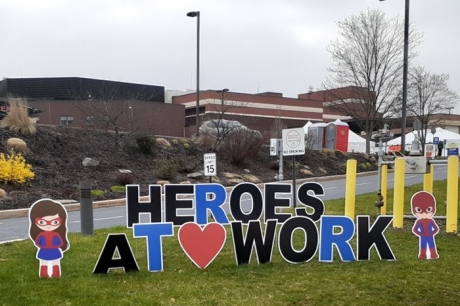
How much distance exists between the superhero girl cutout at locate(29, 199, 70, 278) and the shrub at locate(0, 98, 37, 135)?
16830 mm

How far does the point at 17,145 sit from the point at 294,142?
12927 millimetres

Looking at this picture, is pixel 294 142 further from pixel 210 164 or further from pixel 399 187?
pixel 399 187

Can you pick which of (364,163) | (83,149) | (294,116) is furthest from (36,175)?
(294,116)

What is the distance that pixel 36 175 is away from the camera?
726 inches

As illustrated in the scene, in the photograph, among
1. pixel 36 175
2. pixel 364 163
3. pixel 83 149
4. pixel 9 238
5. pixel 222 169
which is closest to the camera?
pixel 9 238

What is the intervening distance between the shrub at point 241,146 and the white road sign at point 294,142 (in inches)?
540

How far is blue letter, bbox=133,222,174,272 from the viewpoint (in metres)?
6.48

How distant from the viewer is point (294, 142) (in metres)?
11.5

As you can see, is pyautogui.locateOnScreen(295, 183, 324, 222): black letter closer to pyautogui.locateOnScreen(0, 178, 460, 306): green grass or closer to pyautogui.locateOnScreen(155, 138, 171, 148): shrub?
pyautogui.locateOnScreen(0, 178, 460, 306): green grass

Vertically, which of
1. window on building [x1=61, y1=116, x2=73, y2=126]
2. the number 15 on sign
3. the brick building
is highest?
the brick building

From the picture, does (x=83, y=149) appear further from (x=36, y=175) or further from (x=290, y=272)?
(x=290, y=272)

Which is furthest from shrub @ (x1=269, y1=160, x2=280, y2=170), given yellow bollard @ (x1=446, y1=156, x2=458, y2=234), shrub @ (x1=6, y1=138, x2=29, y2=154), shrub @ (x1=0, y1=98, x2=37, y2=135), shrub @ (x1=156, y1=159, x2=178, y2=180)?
yellow bollard @ (x1=446, y1=156, x2=458, y2=234)

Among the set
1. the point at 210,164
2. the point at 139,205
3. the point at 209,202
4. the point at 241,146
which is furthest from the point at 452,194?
the point at 241,146

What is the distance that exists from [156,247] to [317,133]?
3086cm
